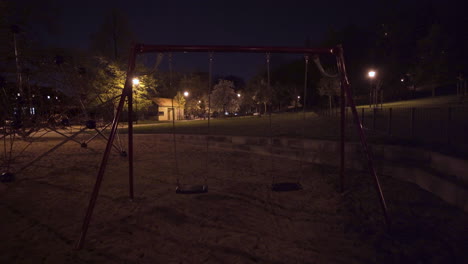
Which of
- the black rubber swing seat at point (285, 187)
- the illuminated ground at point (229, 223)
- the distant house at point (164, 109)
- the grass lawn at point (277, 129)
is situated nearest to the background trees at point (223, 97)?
the distant house at point (164, 109)

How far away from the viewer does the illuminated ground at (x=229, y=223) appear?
3.01 m

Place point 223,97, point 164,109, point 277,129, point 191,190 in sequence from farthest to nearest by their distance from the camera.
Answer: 1. point 223,97
2. point 164,109
3. point 277,129
4. point 191,190

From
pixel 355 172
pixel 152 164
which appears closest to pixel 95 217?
pixel 152 164

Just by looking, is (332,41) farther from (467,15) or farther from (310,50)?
(310,50)

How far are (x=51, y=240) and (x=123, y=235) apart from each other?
0.84 meters

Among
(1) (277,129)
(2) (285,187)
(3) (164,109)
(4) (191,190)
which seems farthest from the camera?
(3) (164,109)

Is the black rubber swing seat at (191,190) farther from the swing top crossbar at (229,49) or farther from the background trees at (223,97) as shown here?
the background trees at (223,97)

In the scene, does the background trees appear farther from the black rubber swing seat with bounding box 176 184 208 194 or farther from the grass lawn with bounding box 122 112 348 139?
the black rubber swing seat with bounding box 176 184 208 194

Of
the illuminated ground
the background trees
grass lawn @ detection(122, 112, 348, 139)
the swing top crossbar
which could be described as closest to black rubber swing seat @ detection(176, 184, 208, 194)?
the illuminated ground

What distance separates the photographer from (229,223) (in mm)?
3834

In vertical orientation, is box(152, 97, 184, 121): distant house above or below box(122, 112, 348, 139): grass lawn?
above

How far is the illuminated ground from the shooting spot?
3.01 m

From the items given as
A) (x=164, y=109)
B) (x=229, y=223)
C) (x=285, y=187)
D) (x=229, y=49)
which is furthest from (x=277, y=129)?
(x=164, y=109)

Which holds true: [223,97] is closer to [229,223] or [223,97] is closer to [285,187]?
[285,187]
